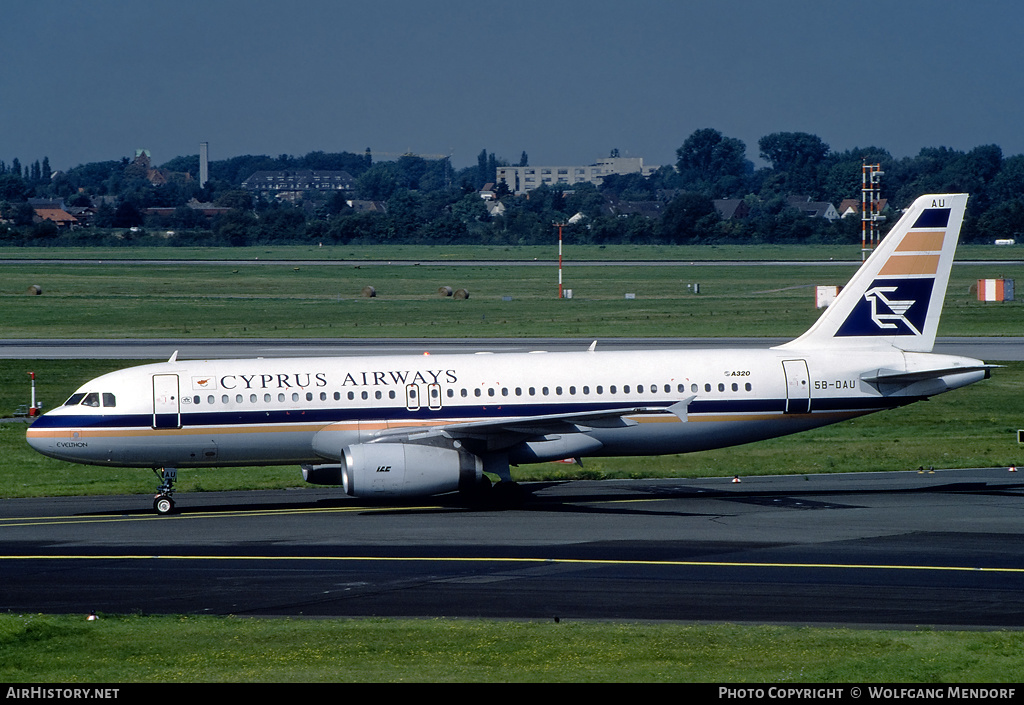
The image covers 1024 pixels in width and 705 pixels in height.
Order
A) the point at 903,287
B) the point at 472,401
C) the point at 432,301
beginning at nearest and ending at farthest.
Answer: the point at 472,401 → the point at 903,287 → the point at 432,301

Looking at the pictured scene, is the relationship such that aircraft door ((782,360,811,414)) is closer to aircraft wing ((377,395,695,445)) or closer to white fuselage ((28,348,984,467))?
white fuselage ((28,348,984,467))

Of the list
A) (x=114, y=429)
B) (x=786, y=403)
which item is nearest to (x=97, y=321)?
(x=114, y=429)

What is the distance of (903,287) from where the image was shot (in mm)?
35531

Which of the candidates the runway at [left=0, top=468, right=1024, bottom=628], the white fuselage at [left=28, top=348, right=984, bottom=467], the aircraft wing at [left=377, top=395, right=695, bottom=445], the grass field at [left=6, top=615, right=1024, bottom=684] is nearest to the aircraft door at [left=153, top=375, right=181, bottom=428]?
the white fuselage at [left=28, top=348, right=984, bottom=467]

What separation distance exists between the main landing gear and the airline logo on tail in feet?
63.5

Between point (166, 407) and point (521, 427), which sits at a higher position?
point (166, 407)

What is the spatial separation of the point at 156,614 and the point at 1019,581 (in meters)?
16.1

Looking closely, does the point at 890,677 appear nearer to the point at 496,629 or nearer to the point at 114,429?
the point at 496,629

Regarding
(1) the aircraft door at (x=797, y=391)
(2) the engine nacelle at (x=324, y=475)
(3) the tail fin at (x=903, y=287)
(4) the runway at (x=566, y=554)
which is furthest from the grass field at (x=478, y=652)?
(3) the tail fin at (x=903, y=287)

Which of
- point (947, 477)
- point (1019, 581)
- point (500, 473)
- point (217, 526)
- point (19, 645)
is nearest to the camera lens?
point (19, 645)

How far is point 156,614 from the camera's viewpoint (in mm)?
21438

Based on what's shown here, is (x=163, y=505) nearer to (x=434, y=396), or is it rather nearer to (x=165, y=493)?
(x=165, y=493)

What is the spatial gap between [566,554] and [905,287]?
50.0ft

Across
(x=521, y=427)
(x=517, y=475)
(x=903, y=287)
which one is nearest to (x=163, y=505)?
(x=521, y=427)
